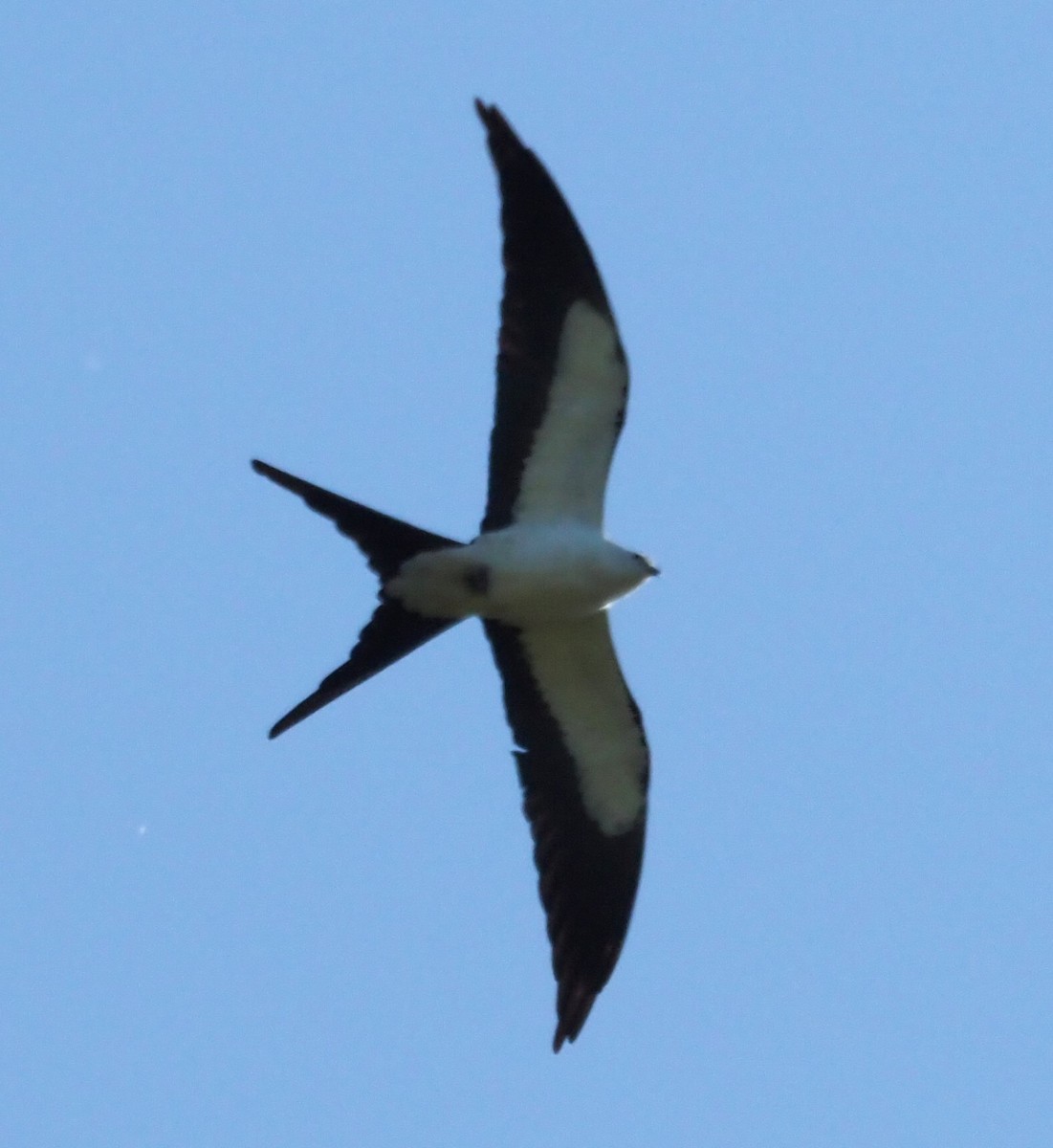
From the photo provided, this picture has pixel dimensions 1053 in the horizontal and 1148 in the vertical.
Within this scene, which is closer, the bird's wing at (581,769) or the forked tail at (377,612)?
the forked tail at (377,612)

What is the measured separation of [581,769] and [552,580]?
0.98m

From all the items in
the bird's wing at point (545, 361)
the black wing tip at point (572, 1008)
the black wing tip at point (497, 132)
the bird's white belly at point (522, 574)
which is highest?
the black wing tip at point (497, 132)

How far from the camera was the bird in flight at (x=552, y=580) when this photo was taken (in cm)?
1127

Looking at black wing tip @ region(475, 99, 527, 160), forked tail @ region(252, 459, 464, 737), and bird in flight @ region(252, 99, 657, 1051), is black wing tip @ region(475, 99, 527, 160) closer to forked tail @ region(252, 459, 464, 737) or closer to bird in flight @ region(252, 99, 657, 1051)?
bird in flight @ region(252, 99, 657, 1051)

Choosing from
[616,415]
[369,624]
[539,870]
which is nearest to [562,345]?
[616,415]

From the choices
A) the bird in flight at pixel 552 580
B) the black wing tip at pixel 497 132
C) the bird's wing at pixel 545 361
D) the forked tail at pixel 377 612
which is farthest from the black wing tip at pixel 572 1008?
the black wing tip at pixel 497 132

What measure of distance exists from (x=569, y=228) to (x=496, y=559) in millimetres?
1522

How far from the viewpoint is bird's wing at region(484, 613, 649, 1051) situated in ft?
38.3

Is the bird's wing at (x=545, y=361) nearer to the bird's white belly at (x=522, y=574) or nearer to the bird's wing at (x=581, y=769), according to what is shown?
the bird's white belly at (x=522, y=574)

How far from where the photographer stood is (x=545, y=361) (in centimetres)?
1136

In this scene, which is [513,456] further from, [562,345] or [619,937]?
[619,937]

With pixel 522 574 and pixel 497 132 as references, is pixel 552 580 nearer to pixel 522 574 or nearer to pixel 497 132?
pixel 522 574

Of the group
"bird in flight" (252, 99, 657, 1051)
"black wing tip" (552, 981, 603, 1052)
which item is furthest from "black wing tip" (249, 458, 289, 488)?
"black wing tip" (552, 981, 603, 1052)

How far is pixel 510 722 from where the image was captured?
11836 millimetres
